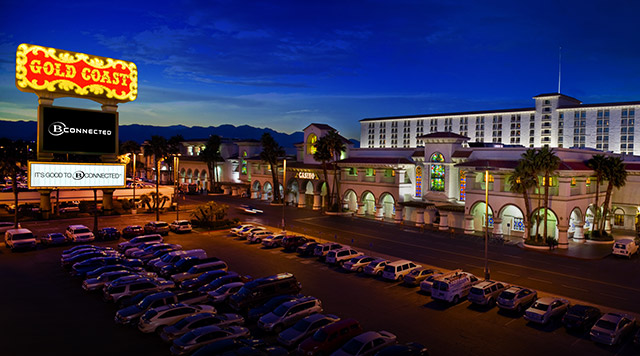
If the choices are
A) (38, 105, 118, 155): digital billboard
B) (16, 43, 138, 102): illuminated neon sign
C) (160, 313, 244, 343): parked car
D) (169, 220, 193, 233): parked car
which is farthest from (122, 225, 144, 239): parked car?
(160, 313, 244, 343): parked car

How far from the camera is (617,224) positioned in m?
56.6

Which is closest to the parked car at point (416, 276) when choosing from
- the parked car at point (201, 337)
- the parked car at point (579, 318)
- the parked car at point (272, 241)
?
the parked car at point (579, 318)

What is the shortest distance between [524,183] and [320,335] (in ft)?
111

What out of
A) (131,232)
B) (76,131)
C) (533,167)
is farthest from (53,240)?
(533,167)

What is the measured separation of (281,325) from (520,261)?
85.1 feet

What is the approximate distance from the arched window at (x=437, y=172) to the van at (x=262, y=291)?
119 ft

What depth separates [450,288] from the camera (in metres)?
26.3

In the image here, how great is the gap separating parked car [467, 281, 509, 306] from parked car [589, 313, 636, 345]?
5727mm

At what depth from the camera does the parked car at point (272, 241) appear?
138 ft

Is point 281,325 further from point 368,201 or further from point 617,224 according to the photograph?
point 617,224

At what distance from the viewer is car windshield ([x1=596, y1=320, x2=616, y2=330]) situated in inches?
821

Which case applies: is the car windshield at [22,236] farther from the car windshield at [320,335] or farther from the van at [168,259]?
the car windshield at [320,335]

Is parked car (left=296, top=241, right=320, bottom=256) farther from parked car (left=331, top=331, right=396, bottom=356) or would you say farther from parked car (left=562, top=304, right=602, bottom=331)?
parked car (left=562, top=304, right=602, bottom=331)

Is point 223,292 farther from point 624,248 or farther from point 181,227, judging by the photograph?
point 624,248
